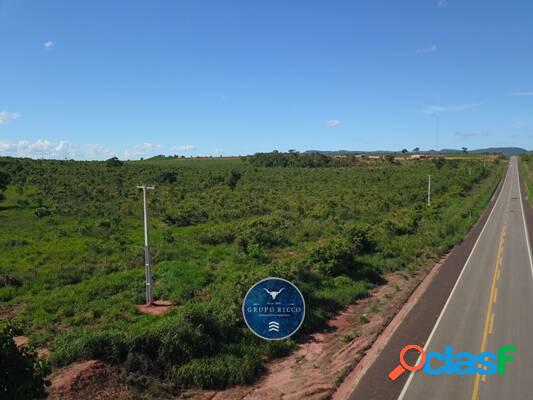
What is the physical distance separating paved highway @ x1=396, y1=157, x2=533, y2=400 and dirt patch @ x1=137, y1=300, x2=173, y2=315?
405 inches

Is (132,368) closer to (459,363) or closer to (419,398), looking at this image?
(419,398)

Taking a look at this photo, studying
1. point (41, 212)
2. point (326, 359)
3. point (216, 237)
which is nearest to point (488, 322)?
point (326, 359)

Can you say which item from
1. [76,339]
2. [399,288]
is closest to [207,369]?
[76,339]

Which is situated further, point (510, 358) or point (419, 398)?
point (510, 358)

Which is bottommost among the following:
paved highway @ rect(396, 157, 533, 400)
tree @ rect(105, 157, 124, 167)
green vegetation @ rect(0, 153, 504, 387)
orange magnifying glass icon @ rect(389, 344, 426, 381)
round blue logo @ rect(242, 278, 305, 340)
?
orange magnifying glass icon @ rect(389, 344, 426, 381)

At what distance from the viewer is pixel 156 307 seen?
1973 centimetres

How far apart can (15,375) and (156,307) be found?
11.3m

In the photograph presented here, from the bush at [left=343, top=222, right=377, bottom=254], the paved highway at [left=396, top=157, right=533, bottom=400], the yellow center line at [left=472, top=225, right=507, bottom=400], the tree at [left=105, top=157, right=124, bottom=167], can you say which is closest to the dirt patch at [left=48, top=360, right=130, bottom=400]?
the paved highway at [left=396, top=157, right=533, bottom=400]

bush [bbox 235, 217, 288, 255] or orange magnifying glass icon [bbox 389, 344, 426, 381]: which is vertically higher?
bush [bbox 235, 217, 288, 255]

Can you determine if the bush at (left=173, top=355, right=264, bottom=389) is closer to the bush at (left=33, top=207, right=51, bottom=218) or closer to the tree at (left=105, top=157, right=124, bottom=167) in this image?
the bush at (left=33, top=207, right=51, bottom=218)

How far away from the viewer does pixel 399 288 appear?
24.4 metres

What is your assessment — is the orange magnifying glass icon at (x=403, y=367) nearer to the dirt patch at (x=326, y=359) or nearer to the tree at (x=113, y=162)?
the dirt patch at (x=326, y=359)

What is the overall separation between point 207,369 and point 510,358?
10.3 meters

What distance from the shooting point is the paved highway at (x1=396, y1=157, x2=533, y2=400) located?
1335cm
